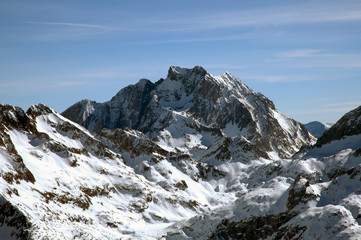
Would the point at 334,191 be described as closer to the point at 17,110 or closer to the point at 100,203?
the point at 100,203

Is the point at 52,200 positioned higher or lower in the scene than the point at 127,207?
higher

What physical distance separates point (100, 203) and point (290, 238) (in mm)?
96866

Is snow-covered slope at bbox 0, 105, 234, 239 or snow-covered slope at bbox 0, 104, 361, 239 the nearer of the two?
snow-covered slope at bbox 0, 104, 361, 239

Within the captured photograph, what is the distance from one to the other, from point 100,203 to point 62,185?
63.7 feet

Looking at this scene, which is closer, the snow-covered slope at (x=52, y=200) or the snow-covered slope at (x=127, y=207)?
the snow-covered slope at (x=127, y=207)

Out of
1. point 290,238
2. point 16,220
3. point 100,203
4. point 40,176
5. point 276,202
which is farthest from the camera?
point 100,203

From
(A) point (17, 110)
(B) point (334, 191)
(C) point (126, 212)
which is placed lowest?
(C) point (126, 212)

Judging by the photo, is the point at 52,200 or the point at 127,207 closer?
the point at 52,200

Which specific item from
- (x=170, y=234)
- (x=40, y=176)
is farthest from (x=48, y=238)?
(x=40, y=176)

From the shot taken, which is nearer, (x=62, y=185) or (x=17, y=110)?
(x=62, y=185)

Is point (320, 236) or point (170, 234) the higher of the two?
point (320, 236)

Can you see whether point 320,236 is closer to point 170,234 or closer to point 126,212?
point 170,234

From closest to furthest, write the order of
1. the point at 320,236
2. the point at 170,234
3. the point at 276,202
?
the point at 320,236 → the point at 276,202 → the point at 170,234

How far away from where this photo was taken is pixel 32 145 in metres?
196
